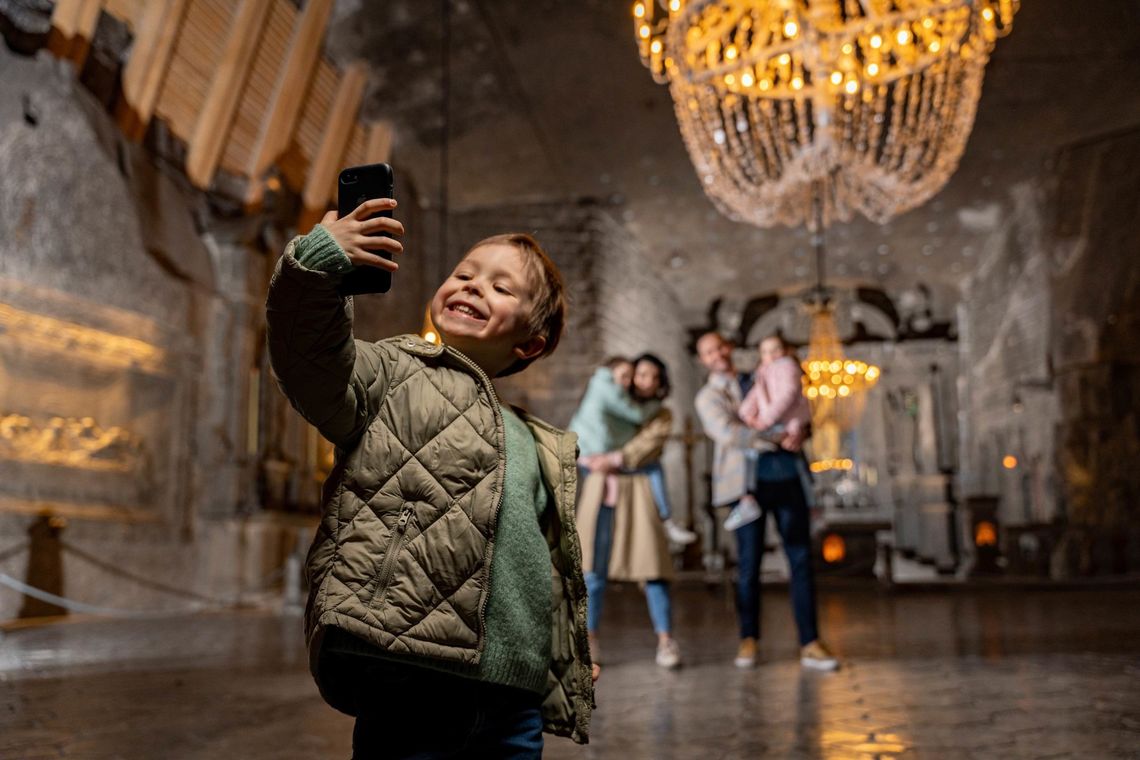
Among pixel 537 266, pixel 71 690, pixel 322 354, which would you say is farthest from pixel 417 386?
pixel 71 690

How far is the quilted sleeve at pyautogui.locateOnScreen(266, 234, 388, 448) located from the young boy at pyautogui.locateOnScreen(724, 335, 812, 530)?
9.97ft

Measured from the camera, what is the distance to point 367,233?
124cm

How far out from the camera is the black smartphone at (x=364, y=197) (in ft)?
4.06

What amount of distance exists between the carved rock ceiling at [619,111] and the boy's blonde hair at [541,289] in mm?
8722

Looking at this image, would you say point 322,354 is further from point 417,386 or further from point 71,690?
point 71,690

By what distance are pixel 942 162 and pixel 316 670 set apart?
321 inches

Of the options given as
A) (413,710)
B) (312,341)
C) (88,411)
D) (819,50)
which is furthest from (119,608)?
(312,341)

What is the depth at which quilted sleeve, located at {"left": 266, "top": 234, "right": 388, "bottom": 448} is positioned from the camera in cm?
120

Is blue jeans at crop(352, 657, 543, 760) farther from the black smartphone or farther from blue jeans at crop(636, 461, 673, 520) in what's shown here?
blue jeans at crop(636, 461, 673, 520)

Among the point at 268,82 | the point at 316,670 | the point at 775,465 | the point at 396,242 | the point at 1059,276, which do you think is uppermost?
the point at 268,82

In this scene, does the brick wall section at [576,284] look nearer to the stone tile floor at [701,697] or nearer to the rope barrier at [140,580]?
the rope barrier at [140,580]

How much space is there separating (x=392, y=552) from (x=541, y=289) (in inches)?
19.7

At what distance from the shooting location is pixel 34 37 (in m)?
6.52

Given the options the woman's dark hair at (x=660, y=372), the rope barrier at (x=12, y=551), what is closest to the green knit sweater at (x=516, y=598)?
the woman's dark hair at (x=660, y=372)
